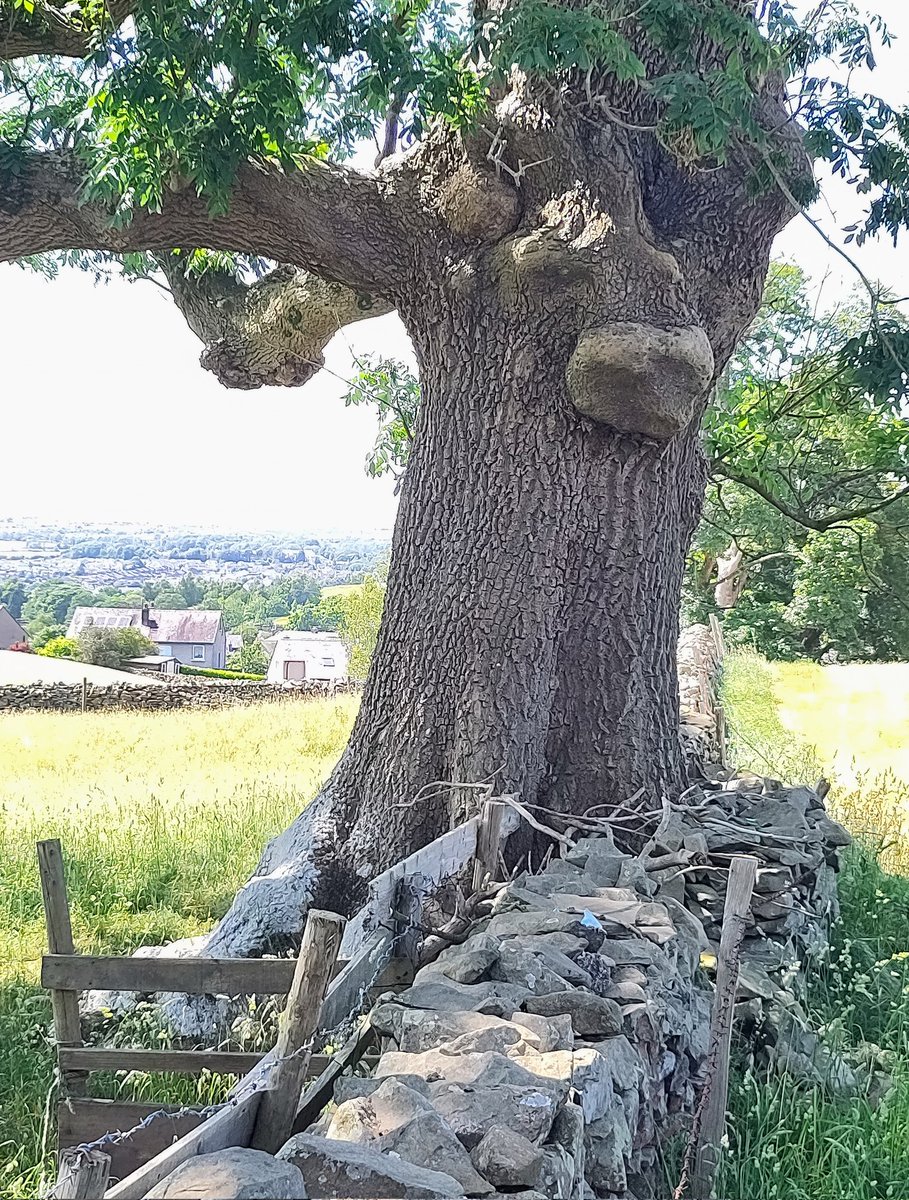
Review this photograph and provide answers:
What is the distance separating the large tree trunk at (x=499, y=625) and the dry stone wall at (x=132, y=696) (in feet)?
63.5

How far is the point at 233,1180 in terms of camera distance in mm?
1701

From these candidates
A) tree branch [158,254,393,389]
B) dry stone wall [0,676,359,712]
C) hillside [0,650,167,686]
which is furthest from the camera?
hillside [0,650,167,686]

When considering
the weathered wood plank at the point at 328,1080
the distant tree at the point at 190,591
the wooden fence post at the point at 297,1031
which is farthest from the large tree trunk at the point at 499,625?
the distant tree at the point at 190,591

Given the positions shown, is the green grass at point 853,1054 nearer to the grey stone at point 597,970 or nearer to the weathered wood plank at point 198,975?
the grey stone at point 597,970

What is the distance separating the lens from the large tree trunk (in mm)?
5445

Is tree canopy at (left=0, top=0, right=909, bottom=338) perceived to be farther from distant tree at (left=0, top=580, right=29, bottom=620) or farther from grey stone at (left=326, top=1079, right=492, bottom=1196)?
distant tree at (left=0, top=580, right=29, bottom=620)

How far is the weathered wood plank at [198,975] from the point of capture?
3588 mm

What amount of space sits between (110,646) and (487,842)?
148 ft

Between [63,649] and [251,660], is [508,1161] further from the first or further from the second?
[251,660]

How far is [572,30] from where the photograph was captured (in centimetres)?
388

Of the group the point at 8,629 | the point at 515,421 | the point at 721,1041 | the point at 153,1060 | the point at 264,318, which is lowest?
the point at 8,629

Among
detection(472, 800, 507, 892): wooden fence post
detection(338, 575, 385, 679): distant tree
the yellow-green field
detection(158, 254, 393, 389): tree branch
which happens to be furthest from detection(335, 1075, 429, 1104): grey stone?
detection(338, 575, 385, 679): distant tree

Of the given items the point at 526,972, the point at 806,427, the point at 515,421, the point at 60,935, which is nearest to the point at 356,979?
the point at 526,972

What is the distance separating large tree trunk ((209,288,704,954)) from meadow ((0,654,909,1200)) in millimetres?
1328
